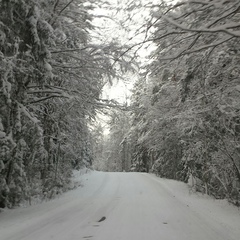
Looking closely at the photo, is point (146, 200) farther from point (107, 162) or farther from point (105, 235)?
point (107, 162)

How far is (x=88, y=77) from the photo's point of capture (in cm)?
1241

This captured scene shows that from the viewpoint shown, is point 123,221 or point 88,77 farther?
point 88,77

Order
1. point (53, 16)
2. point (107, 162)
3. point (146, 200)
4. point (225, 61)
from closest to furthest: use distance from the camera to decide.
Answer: point (225, 61) → point (53, 16) → point (146, 200) → point (107, 162)

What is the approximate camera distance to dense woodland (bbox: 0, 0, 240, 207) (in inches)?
247

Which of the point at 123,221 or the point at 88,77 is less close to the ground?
the point at 88,77

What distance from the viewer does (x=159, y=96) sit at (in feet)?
72.8

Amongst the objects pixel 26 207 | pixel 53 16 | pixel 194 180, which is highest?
pixel 53 16

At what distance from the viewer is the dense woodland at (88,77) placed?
6.27 meters

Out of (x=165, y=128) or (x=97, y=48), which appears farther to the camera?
(x=165, y=128)

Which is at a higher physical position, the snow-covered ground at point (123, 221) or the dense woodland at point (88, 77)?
the dense woodland at point (88, 77)

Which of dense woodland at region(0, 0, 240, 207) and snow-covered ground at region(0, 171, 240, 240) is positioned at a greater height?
dense woodland at region(0, 0, 240, 207)

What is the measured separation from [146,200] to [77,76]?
17.4 feet

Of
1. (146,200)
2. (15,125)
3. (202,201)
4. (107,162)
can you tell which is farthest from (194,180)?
(107,162)

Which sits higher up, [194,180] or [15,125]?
[15,125]
